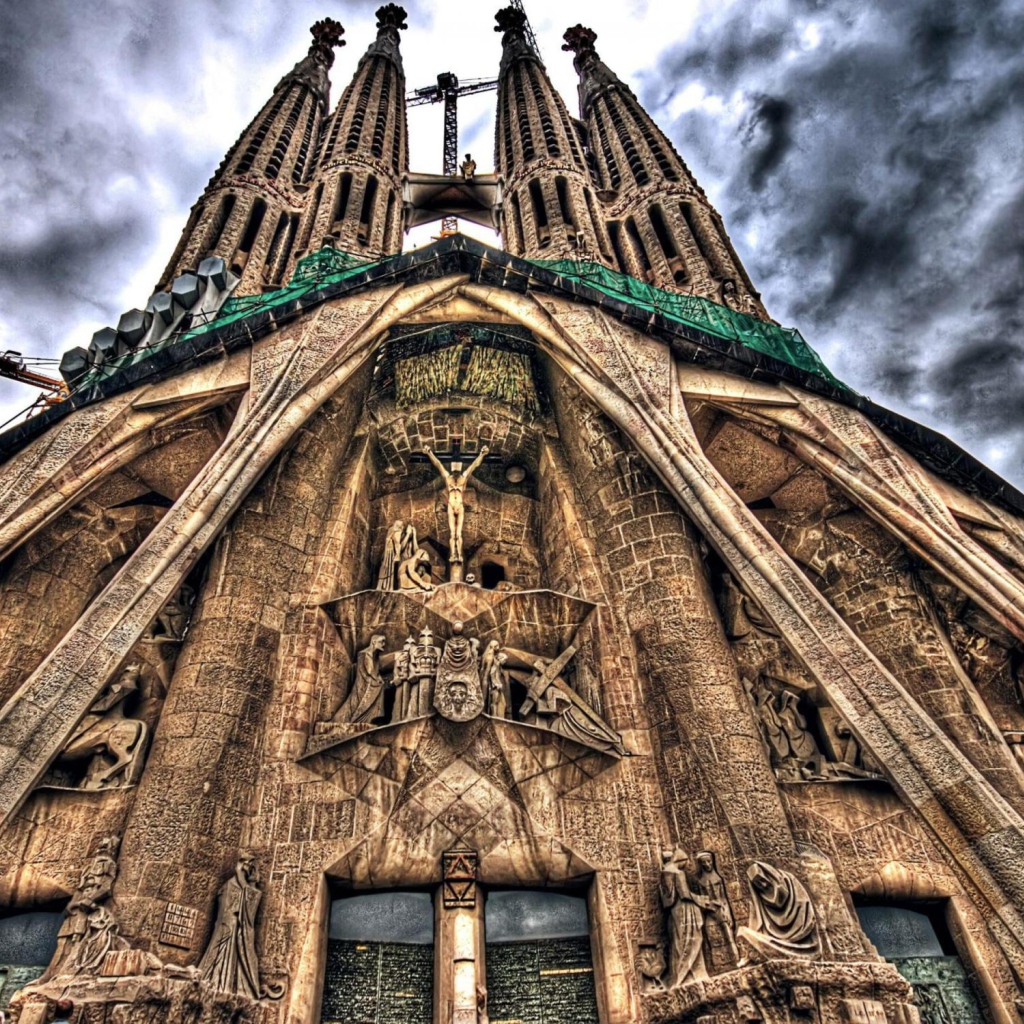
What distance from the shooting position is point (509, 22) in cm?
3234

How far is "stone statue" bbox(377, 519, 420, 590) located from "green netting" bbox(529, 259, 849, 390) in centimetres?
415

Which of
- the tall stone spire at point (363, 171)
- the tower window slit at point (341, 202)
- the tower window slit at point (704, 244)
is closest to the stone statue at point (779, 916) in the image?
the tower window slit at point (704, 244)

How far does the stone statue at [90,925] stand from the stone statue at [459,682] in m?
3.36

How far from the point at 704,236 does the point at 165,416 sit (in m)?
13.8

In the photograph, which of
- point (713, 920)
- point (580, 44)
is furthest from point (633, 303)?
point (580, 44)

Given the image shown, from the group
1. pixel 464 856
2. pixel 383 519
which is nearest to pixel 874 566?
pixel 464 856

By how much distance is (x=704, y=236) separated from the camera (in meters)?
18.3

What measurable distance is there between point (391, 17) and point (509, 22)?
4874 mm

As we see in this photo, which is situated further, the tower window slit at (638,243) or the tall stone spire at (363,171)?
the tower window slit at (638,243)

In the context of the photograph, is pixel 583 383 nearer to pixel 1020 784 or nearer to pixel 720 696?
pixel 720 696

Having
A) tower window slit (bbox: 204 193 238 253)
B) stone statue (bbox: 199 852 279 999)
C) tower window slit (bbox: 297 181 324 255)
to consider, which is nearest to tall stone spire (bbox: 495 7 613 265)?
tower window slit (bbox: 297 181 324 255)

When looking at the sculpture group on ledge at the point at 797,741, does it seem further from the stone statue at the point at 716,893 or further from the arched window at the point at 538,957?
the arched window at the point at 538,957

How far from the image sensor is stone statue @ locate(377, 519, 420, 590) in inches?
401

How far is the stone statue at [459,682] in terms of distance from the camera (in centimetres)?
836
